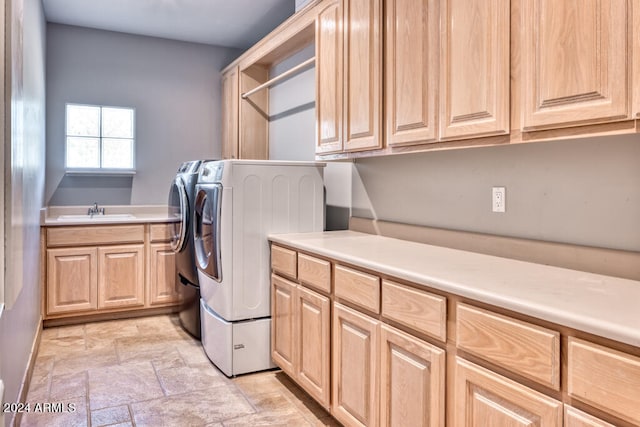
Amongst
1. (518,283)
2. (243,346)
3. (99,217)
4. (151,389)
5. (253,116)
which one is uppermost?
(253,116)

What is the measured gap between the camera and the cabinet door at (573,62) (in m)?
1.29

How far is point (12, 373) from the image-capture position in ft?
6.65

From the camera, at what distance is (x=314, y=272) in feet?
7.46

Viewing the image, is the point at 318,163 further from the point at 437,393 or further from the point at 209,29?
the point at 209,29

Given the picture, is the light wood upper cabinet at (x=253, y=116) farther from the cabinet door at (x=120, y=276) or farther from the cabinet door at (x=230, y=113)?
the cabinet door at (x=120, y=276)

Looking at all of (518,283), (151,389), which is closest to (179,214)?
(151,389)

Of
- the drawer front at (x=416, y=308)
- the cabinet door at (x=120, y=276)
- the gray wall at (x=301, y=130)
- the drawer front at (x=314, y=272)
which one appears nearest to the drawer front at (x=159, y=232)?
the cabinet door at (x=120, y=276)

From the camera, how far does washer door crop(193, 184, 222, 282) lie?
9.04 ft

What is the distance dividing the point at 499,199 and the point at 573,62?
28.6 inches

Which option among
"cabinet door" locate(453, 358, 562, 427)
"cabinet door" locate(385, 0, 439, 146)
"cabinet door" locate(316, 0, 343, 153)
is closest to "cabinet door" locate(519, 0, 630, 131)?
"cabinet door" locate(385, 0, 439, 146)

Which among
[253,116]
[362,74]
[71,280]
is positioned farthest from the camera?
[253,116]

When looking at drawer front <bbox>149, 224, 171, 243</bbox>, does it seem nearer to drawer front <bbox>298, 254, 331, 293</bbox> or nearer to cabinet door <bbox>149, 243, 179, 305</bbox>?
cabinet door <bbox>149, 243, 179, 305</bbox>

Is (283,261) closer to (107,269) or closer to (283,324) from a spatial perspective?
(283,324)

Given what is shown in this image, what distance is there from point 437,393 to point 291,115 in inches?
114
